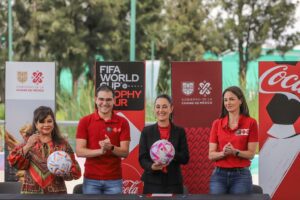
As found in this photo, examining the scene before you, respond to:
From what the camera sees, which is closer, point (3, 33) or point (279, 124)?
point (279, 124)

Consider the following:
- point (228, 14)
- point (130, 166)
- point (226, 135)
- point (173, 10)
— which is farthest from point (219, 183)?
point (173, 10)

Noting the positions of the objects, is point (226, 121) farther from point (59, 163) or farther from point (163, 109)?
point (59, 163)

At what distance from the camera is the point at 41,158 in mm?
4105

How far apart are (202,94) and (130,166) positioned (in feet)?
3.44

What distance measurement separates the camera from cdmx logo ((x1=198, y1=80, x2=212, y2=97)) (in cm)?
569

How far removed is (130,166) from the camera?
5785 millimetres

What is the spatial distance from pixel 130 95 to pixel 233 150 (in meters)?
1.71

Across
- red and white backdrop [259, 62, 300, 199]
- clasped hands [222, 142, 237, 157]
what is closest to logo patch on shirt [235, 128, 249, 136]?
clasped hands [222, 142, 237, 157]

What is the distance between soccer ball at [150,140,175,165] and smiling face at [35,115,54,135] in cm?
78

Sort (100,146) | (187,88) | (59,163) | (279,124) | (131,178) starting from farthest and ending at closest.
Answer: (131,178) < (187,88) < (279,124) < (100,146) < (59,163)

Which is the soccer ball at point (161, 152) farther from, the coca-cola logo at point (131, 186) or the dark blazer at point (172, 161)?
the coca-cola logo at point (131, 186)

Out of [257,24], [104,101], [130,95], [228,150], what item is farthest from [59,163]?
[257,24]

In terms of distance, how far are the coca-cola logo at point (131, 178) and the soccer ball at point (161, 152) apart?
154 cm

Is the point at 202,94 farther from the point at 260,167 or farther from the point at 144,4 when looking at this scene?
the point at 144,4
